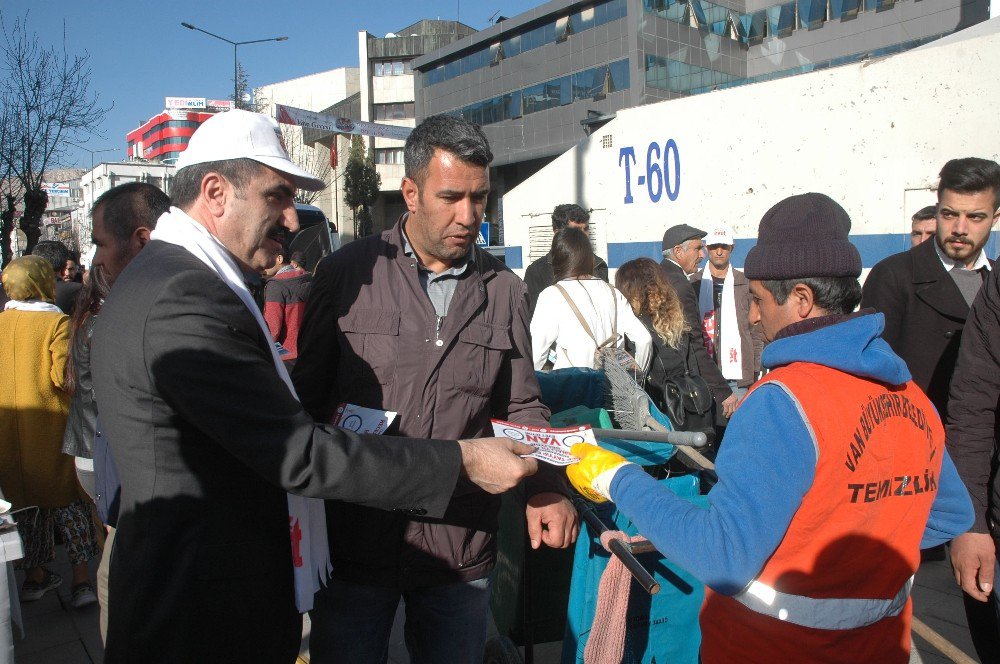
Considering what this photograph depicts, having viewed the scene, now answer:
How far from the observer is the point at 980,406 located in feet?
8.19

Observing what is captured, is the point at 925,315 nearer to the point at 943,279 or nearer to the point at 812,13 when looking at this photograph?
the point at 943,279

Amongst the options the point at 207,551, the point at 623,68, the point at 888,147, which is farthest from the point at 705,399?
the point at 623,68

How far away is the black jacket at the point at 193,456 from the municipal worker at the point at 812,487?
33.4 inches

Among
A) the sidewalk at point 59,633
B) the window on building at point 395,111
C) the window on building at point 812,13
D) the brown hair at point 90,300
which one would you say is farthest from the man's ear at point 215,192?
the window on building at point 395,111

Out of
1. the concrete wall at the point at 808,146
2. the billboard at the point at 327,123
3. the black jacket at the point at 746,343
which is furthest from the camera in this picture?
the billboard at the point at 327,123

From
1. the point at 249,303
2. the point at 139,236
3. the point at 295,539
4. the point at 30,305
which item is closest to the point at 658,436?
the point at 295,539

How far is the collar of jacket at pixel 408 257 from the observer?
230cm

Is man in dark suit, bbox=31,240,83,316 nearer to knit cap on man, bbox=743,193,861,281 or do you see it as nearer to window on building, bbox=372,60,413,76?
knit cap on man, bbox=743,193,861,281

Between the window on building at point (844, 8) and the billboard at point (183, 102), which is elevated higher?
the billboard at point (183, 102)

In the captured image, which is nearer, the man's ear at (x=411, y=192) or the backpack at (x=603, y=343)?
the man's ear at (x=411, y=192)

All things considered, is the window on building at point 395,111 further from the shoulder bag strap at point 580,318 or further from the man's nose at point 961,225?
the man's nose at point 961,225

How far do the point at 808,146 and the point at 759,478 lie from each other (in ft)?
31.4

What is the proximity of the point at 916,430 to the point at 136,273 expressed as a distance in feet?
6.31

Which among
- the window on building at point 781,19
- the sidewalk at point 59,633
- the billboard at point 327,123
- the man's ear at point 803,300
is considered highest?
the window on building at point 781,19
